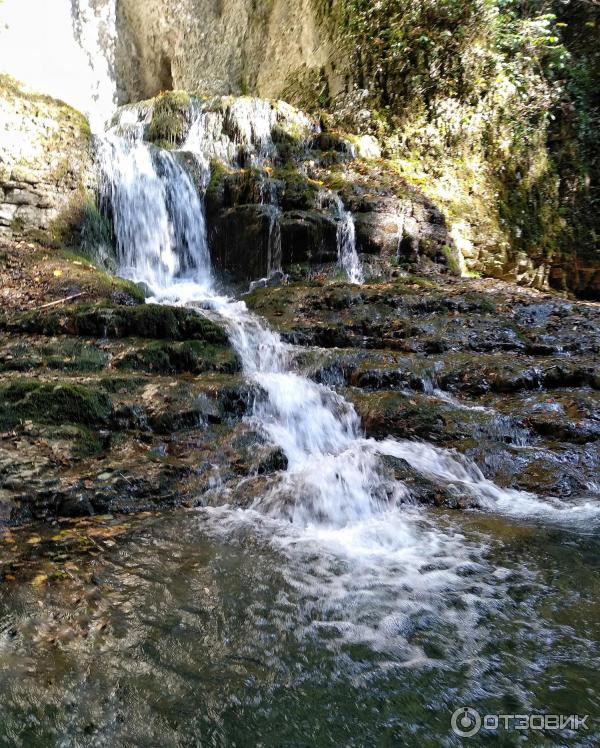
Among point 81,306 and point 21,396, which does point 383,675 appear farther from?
point 81,306

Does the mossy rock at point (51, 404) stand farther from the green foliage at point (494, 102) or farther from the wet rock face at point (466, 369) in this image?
the green foliage at point (494, 102)

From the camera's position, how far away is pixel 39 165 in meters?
8.04

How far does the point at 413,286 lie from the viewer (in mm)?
7555

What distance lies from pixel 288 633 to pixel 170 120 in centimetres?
1152

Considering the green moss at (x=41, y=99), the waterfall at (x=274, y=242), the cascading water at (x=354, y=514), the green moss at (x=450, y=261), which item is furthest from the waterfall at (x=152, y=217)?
the green moss at (x=450, y=261)

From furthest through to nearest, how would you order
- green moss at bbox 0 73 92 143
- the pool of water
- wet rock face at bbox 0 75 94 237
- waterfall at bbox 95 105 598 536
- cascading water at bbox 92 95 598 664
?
green moss at bbox 0 73 92 143 → wet rock face at bbox 0 75 94 237 → waterfall at bbox 95 105 598 536 → cascading water at bbox 92 95 598 664 → the pool of water

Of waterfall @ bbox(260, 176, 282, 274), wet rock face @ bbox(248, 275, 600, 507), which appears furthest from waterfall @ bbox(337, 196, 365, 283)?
wet rock face @ bbox(248, 275, 600, 507)

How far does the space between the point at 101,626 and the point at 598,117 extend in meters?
14.4

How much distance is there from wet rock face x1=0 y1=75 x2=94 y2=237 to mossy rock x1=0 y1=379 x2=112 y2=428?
4722 millimetres

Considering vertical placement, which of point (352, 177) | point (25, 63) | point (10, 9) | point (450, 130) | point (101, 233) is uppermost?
point (10, 9)

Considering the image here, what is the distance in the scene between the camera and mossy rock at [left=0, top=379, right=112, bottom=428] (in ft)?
12.4

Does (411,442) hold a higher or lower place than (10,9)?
lower

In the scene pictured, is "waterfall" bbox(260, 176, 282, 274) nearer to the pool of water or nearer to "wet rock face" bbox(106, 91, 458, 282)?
"wet rock face" bbox(106, 91, 458, 282)

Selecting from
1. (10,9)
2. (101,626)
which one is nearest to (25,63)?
(10,9)
